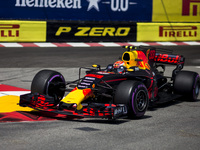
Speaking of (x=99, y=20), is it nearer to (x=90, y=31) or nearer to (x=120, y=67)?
(x=90, y=31)

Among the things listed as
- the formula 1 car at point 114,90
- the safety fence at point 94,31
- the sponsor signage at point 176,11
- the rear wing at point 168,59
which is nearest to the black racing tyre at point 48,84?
the formula 1 car at point 114,90

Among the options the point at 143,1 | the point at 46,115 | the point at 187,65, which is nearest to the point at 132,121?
the point at 46,115

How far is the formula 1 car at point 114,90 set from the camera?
28.1 ft

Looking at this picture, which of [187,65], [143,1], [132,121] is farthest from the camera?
[143,1]

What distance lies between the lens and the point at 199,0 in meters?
22.2

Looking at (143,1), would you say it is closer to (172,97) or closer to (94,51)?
(94,51)

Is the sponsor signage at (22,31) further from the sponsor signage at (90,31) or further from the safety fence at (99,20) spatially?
the sponsor signage at (90,31)

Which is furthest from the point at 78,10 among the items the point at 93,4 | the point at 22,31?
the point at 22,31

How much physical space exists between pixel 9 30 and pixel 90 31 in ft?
11.6

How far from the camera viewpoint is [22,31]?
19.4 meters

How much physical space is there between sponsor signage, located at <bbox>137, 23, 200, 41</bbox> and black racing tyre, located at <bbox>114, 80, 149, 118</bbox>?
12175 mm

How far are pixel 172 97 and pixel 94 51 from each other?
868 cm

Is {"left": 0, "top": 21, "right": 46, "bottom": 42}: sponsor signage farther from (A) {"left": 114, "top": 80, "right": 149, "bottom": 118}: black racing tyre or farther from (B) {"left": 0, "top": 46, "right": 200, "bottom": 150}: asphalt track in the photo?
(A) {"left": 114, "top": 80, "right": 149, "bottom": 118}: black racing tyre

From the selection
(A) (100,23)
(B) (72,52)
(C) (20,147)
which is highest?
(A) (100,23)
